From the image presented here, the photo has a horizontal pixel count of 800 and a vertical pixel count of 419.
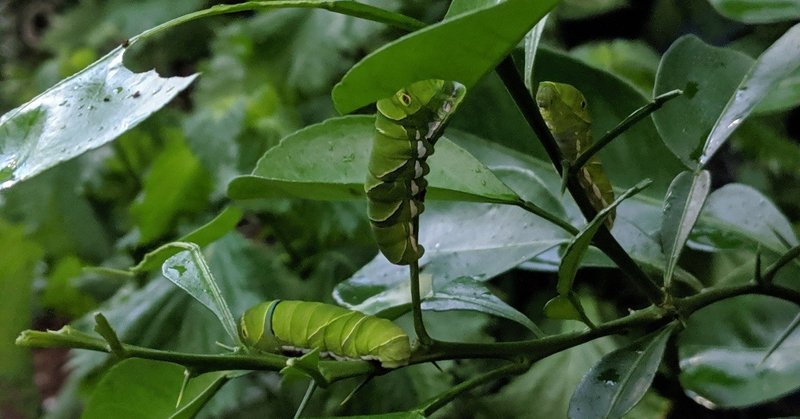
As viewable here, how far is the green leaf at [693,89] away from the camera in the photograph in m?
0.39

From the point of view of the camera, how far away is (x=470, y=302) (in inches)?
15.3

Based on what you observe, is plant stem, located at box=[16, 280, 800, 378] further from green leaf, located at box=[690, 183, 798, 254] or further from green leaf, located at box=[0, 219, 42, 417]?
green leaf, located at box=[0, 219, 42, 417]

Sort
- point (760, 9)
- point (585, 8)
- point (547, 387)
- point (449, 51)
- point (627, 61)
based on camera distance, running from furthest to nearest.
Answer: point (585, 8) → point (627, 61) → point (547, 387) → point (760, 9) → point (449, 51)

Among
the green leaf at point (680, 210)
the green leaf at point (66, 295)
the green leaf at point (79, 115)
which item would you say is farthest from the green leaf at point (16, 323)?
the green leaf at point (680, 210)

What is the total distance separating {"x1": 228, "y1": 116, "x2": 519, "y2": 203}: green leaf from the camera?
354 mm

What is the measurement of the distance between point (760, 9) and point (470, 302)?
0.26 m

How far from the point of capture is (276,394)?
38.3 inches

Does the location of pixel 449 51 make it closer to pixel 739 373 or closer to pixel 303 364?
pixel 303 364

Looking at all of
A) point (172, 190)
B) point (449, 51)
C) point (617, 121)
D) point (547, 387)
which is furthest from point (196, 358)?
point (172, 190)

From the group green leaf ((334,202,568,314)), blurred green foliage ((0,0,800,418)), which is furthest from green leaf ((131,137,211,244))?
green leaf ((334,202,568,314))

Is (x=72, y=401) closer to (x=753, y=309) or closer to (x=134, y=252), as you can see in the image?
(x=134, y=252)

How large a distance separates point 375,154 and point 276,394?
2.49ft

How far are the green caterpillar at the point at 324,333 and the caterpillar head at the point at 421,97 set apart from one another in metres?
0.10

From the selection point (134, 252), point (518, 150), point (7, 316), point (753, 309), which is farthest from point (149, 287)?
point (753, 309)
